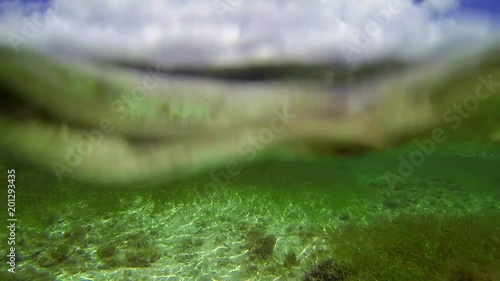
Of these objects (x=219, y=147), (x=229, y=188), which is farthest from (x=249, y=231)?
(x=229, y=188)

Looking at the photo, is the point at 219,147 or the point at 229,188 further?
the point at 229,188

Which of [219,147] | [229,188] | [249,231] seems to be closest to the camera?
[249,231]

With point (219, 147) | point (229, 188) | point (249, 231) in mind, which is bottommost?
point (249, 231)

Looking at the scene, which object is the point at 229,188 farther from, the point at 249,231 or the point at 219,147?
the point at 249,231

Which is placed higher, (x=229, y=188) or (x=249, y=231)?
(x=229, y=188)

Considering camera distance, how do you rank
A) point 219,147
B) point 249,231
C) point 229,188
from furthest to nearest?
1. point 229,188
2. point 219,147
3. point 249,231
